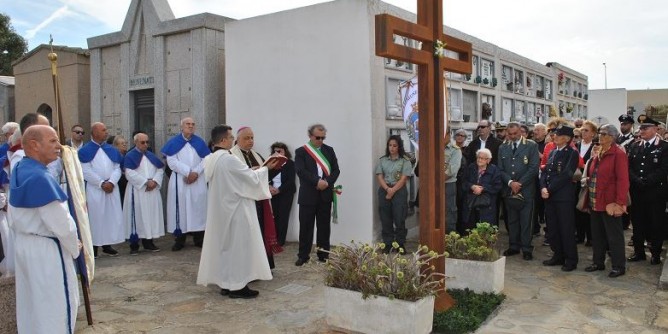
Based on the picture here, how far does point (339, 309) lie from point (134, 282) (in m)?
3.04

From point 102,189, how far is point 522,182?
581cm

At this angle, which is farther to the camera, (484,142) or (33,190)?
(484,142)

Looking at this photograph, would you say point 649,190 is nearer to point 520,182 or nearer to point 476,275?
point 520,182

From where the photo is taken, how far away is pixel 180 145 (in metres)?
8.19

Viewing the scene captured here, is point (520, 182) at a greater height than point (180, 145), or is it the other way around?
point (180, 145)

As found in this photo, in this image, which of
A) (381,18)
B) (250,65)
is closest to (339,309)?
(381,18)

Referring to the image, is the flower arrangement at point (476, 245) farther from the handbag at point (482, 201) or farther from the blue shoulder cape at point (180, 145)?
the blue shoulder cape at point (180, 145)

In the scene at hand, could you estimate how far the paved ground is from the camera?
4660 mm

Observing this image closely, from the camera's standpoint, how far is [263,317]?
495cm

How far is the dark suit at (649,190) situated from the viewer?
6.71m

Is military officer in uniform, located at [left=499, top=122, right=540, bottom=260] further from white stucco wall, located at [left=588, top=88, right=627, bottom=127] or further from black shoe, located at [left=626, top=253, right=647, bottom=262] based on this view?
white stucco wall, located at [left=588, top=88, right=627, bottom=127]

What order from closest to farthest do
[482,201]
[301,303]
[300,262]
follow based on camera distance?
1. [301,303]
2. [300,262]
3. [482,201]

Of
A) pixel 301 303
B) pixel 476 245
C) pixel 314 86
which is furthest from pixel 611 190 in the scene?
pixel 314 86

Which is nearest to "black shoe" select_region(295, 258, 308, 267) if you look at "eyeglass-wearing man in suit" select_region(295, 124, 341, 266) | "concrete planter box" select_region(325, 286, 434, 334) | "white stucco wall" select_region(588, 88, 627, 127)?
"eyeglass-wearing man in suit" select_region(295, 124, 341, 266)
